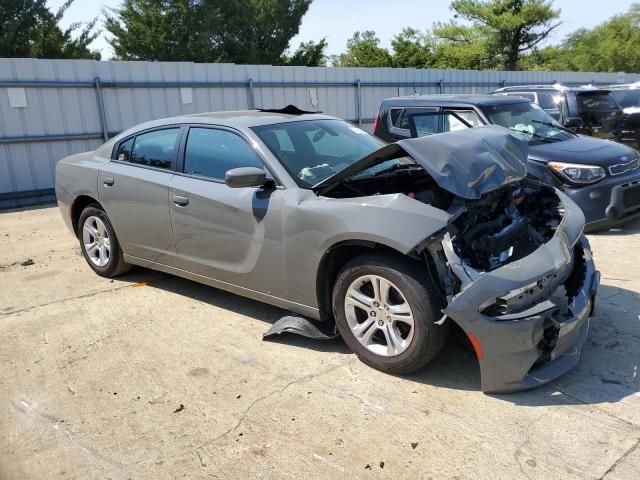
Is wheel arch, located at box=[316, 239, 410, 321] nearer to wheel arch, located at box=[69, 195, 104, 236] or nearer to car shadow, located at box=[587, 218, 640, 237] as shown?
wheel arch, located at box=[69, 195, 104, 236]

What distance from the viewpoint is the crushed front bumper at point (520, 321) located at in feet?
9.96

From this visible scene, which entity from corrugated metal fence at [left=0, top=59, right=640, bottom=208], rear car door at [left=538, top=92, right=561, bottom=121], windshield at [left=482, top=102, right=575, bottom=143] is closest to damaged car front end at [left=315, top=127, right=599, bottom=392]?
windshield at [left=482, top=102, right=575, bottom=143]

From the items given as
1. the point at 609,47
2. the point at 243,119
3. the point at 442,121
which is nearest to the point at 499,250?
the point at 243,119

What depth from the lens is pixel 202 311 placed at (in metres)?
4.75

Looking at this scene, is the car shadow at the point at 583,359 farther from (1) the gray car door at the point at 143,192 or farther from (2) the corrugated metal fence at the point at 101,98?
A: (2) the corrugated metal fence at the point at 101,98

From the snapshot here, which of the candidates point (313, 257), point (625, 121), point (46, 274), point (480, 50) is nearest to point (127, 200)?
point (46, 274)

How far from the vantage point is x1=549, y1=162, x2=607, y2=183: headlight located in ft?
21.3

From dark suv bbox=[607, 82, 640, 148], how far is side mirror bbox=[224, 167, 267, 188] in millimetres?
10390

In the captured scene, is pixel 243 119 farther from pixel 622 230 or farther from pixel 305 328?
pixel 622 230

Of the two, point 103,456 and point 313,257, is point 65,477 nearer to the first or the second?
point 103,456

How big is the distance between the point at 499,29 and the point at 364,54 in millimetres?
9928

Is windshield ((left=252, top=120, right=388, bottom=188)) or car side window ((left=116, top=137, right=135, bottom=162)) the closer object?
windshield ((left=252, top=120, right=388, bottom=188))

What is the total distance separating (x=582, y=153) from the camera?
6.76 meters

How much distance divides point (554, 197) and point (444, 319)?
1.70m
